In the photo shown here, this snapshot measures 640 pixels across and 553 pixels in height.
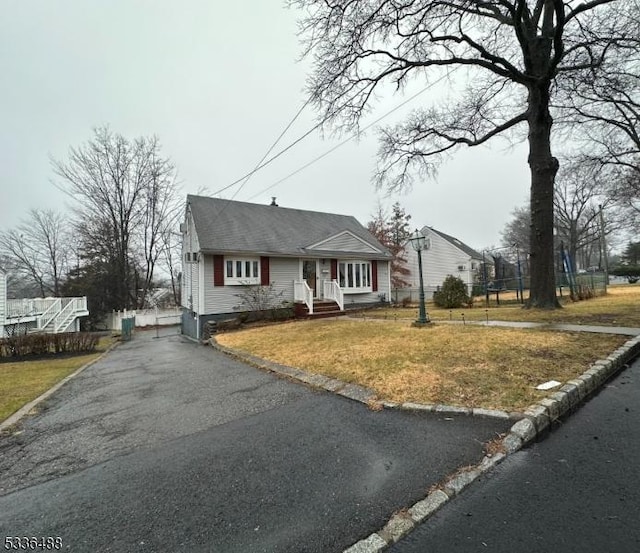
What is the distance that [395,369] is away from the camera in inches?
203

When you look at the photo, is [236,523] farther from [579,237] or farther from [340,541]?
[579,237]

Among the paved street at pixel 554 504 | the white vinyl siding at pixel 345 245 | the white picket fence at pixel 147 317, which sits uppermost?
the white vinyl siding at pixel 345 245

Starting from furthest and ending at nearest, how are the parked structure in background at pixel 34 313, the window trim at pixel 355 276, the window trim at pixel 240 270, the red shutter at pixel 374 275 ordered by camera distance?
the red shutter at pixel 374 275, the window trim at pixel 355 276, the parked structure in background at pixel 34 313, the window trim at pixel 240 270

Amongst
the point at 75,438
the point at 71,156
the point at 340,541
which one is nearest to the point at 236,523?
the point at 340,541

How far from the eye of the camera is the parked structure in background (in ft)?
52.8

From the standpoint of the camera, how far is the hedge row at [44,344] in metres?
11.0

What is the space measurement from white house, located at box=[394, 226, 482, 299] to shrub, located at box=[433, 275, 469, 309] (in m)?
13.3

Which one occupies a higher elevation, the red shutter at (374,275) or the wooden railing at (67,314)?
the red shutter at (374,275)

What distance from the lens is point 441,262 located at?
31297mm

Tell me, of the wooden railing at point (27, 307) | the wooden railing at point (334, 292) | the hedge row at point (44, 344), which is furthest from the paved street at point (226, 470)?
the wooden railing at point (27, 307)

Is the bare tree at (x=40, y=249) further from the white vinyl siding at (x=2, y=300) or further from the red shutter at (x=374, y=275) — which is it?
the red shutter at (x=374, y=275)

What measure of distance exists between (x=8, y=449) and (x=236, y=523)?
3.40 metres

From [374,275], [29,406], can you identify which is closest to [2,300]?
[29,406]

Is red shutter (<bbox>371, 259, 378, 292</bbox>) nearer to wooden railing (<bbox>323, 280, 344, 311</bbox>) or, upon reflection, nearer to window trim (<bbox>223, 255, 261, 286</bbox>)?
wooden railing (<bbox>323, 280, 344, 311</bbox>)
